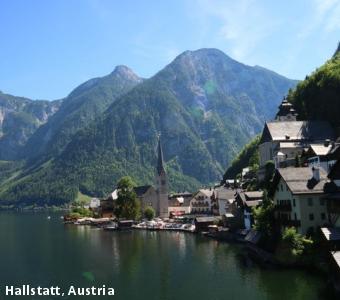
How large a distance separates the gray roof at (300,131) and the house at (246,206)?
20.1m

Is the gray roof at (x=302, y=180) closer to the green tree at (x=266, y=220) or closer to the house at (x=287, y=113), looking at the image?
the green tree at (x=266, y=220)

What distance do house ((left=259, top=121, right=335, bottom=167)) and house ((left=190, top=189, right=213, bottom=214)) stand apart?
176ft

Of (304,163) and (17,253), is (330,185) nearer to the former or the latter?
(304,163)

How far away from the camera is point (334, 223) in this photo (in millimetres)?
59594

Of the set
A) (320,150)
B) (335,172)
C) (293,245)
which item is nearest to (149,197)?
(320,150)

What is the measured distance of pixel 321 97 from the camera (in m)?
140

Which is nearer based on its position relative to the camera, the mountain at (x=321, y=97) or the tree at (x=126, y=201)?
the mountain at (x=321, y=97)

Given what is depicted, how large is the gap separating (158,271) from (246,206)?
37346 mm

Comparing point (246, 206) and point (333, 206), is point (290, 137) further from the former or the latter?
point (333, 206)

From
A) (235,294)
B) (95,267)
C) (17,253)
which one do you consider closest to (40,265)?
(95,267)

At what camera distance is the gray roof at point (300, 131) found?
118750 mm

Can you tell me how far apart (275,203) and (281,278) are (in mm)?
18749

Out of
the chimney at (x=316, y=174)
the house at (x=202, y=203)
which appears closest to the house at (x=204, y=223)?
the house at (x=202, y=203)

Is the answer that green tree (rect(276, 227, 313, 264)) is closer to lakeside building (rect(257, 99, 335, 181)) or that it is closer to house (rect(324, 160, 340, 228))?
house (rect(324, 160, 340, 228))
